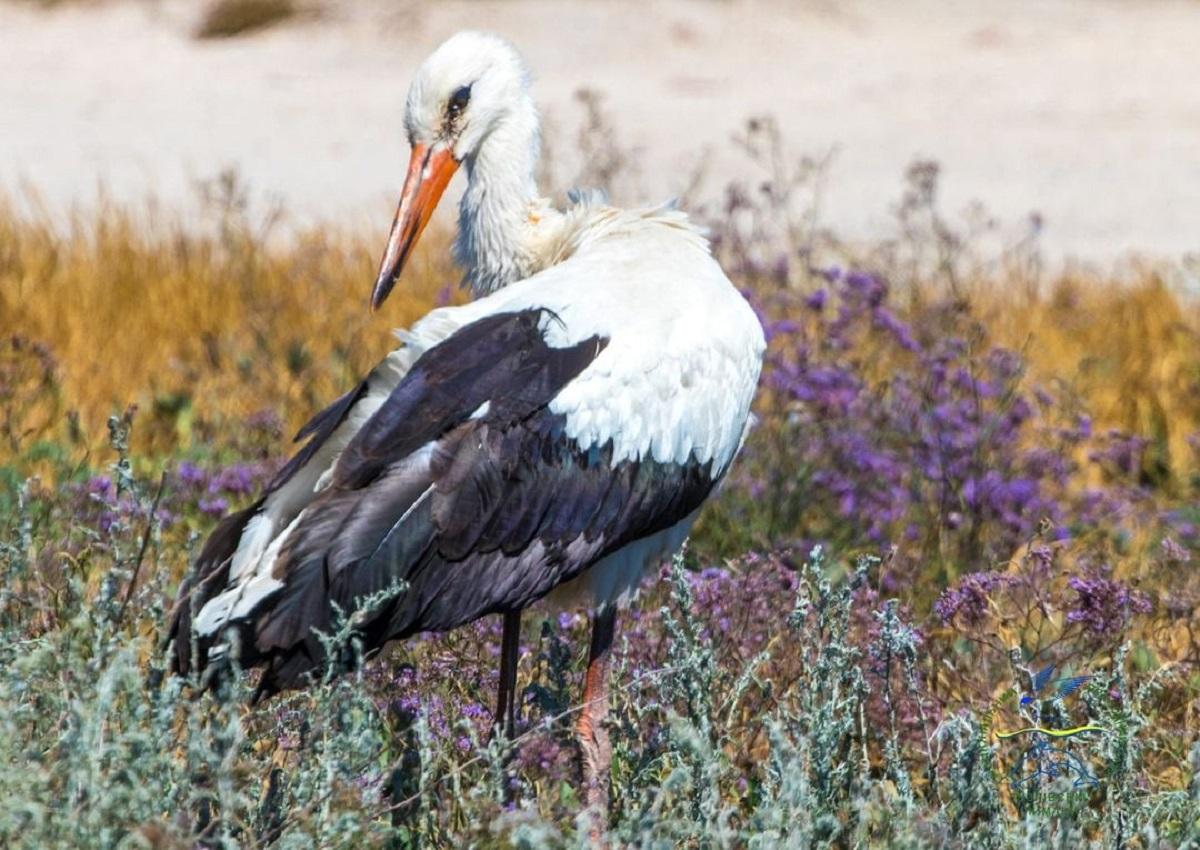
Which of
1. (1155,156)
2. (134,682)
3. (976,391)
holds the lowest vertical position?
(1155,156)

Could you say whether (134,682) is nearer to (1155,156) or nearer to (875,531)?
(875,531)

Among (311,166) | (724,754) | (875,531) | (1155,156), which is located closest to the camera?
(724,754)

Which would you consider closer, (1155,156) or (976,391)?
(976,391)

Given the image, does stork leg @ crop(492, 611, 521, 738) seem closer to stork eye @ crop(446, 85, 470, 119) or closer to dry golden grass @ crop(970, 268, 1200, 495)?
stork eye @ crop(446, 85, 470, 119)

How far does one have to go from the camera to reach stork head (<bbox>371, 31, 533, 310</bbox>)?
15.8 feet

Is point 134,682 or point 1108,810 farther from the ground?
point 134,682

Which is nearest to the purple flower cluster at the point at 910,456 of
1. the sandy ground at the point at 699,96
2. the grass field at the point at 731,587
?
the grass field at the point at 731,587

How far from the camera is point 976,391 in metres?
5.47

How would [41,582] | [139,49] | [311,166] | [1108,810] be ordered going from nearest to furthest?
[1108,810] → [41,582] → [311,166] → [139,49]

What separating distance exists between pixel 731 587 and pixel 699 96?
9519 mm

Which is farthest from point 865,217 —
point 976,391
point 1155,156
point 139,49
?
point 139,49

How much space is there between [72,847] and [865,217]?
7.72m

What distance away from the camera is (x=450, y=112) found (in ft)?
15.9

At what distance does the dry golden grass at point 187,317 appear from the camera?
6230 millimetres
